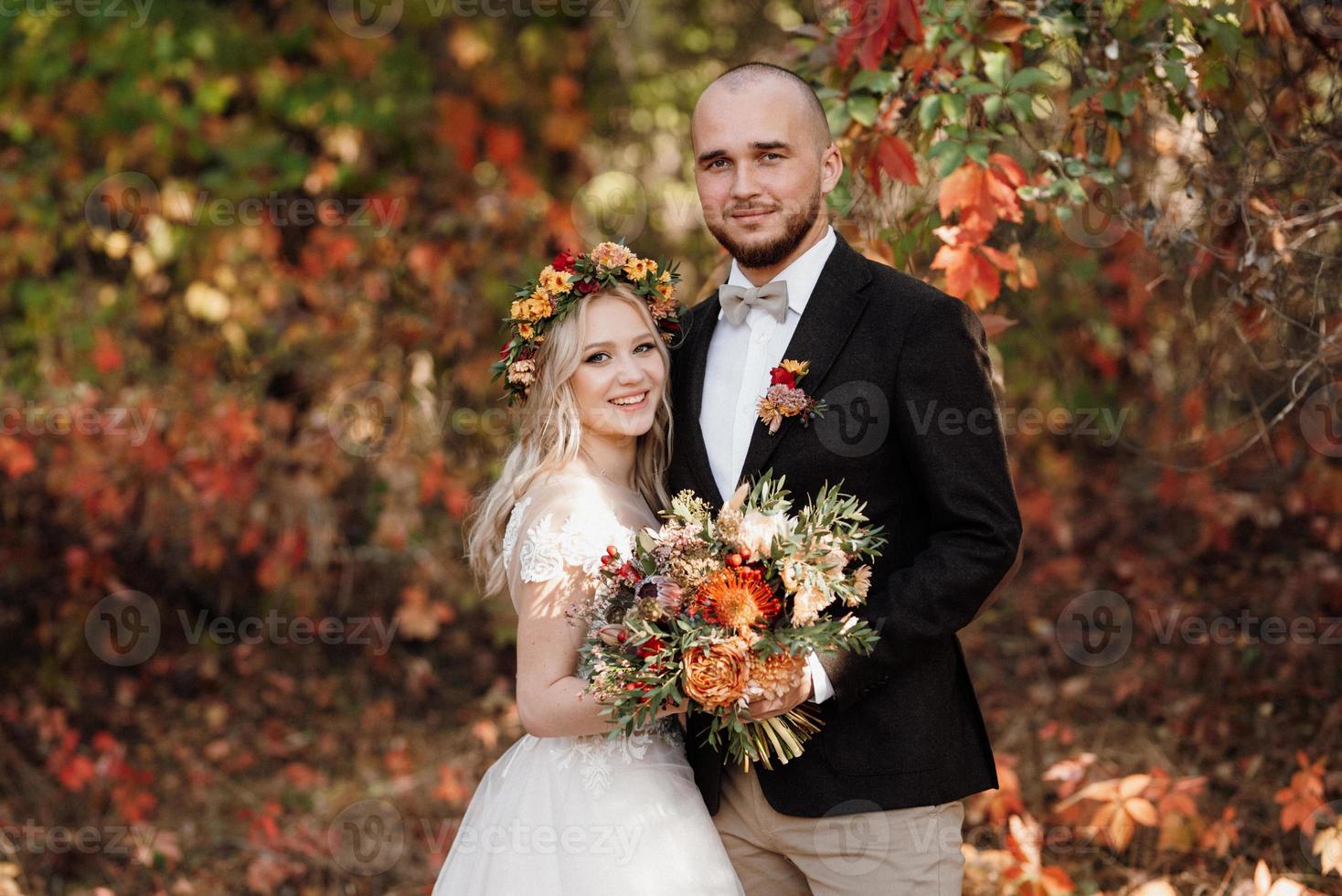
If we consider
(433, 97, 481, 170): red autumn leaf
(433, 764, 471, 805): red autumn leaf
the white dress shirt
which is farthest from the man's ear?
(433, 97, 481, 170): red autumn leaf

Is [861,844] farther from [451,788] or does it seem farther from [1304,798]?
[451,788]

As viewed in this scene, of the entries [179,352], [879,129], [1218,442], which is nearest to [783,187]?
[879,129]

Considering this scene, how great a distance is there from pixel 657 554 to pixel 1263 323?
2.90 metres

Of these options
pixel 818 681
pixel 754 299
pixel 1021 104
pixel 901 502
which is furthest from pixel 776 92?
pixel 818 681

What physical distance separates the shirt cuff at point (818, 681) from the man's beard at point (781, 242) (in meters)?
0.95

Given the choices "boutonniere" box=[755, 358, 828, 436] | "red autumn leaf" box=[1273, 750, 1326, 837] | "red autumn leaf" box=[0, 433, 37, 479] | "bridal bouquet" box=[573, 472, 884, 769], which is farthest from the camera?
"red autumn leaf" box=[0, 433, 37, 479]

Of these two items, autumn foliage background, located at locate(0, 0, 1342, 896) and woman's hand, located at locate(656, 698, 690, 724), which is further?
autumn foliage background, located at locate(0, 0, 1342, 896)

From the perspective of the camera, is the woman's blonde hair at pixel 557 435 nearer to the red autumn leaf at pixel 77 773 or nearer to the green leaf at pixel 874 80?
the green leaf at pixel 874 80

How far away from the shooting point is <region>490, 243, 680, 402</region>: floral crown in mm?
3102

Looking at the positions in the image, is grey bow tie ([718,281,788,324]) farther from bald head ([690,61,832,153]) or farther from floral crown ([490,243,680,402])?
bald head ([690,61,832,153])

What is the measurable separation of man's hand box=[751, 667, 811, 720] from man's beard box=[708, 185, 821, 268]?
981 millimetres

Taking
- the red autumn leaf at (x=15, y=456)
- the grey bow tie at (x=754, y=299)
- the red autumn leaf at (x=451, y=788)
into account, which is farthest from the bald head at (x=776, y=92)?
the red autumn leaf at (x=15, y=456)

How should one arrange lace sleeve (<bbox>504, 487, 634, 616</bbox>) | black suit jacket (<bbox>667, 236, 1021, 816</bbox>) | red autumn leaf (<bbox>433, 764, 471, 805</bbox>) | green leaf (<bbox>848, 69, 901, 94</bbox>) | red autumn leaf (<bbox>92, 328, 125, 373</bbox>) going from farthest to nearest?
red autumn leaf (<bbox>92, 328, 125, 373</bbox>), red autumn leaf (<bbox>433, 764, 471, 805</bbox>), green leaf (<bbox>848, 69, 901, 94</bbox>), lace sleeve (<bbox>504, 487, 634, 616</bbox>), black suit jacket (<bbox>667, 236, 1021, 816</bbox>)

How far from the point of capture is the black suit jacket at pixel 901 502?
2.63 m
